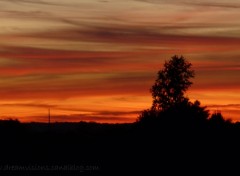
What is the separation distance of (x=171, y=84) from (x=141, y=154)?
3460 centimetres

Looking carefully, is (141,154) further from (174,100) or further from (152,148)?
(174,100)

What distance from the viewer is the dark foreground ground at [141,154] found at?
88.5 m

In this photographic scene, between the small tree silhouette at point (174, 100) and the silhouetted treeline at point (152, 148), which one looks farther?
the small tree silhouette at point (174, 100)

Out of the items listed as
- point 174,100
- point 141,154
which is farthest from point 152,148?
point 174,100

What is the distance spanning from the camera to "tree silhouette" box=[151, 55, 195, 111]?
128m

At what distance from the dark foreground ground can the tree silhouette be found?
597cm

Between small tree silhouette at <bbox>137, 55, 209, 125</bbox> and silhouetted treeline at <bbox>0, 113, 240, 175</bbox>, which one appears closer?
silhouetted treeline at <bbox>0, 113, 240, 175</bbox>

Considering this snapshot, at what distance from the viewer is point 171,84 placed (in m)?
132

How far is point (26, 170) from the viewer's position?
87.5 meters

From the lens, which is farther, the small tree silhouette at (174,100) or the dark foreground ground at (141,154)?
the small tree silhouette at (174,100)

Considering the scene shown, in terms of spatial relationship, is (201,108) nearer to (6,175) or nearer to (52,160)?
(52,160)

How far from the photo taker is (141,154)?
321 ft

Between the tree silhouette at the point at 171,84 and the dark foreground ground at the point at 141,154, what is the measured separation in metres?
5.97

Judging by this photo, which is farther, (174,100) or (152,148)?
(174,100)
